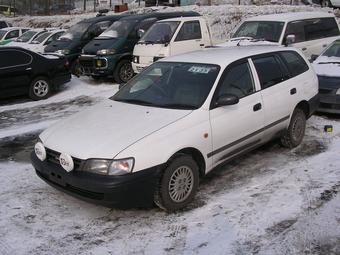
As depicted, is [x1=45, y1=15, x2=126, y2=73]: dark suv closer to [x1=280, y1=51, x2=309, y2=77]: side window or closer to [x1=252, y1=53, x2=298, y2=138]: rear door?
[x1=280, y1=51, x2=309, y2=77]: side window

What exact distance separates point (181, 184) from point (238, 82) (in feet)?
5.21

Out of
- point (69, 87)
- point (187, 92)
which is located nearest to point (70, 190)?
point (187, 92)

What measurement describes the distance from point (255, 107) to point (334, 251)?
87.4 inches

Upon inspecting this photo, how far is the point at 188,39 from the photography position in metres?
12.5

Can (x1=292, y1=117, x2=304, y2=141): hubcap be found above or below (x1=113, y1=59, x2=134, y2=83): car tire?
above

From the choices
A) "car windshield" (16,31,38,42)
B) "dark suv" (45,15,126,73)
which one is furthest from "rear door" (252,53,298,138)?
"car windshield" (16,31,38,42)

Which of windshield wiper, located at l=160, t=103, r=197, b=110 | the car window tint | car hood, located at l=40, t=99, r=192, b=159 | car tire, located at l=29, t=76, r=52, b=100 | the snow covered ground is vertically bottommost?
car tire, located at l=29, t=76, r=52, b=100

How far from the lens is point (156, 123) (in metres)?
4.93

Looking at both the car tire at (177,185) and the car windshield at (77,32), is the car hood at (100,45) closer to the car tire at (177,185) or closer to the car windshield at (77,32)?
the car windshield at (77,32)

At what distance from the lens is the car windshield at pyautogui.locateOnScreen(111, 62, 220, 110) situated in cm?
539

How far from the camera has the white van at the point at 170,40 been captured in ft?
39.9

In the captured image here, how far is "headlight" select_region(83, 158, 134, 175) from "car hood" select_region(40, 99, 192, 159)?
58mm

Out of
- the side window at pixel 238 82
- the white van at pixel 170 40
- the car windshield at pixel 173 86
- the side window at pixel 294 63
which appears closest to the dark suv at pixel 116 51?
the white van at pixel 170 40

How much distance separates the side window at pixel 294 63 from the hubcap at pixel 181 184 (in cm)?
268
